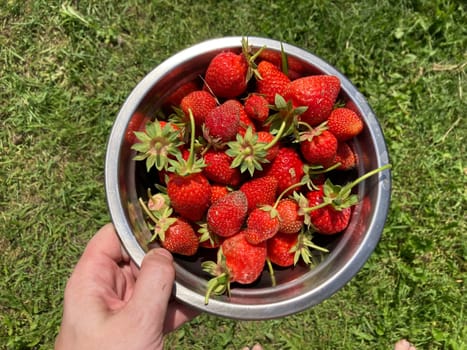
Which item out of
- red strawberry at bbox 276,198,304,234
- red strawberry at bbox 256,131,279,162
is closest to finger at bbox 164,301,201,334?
red strawberry at bbox 276,198,304,234

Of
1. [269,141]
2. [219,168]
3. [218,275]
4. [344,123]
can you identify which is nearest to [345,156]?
[344,123]

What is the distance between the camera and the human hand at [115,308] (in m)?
0.96

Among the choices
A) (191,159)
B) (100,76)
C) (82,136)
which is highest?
(191,159)

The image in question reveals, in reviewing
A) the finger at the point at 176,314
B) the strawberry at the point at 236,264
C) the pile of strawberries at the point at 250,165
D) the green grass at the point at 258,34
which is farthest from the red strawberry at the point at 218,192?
the green grass at the point at 258,34

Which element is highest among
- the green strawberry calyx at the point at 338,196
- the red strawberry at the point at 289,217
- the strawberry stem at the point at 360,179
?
the strawberry stem at the point at 360,179

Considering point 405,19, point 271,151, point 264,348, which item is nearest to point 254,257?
point 271,151

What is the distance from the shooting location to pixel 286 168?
42.8 inches

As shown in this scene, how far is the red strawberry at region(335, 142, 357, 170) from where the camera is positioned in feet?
3.74

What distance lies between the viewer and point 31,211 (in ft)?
5.73

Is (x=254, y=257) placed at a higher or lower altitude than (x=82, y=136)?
higher

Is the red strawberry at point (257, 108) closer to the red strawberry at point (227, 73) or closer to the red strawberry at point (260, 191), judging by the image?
the red strawberry at point (227, 73)

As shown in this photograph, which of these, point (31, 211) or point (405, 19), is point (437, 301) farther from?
point (31, 211)

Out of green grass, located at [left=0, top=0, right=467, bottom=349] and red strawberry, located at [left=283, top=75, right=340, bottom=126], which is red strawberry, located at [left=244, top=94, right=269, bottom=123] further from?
green grass, located at [left=0, top=0, right=467, bottom=349]

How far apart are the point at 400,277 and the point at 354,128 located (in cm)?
89
